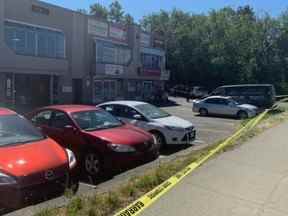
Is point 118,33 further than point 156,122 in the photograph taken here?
Yes

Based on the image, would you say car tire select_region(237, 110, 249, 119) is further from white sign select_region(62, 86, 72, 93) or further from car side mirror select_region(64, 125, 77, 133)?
car side mirror select_region(64, 125, 77, 133)

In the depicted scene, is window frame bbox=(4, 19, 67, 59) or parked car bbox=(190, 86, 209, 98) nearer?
window frame bbox=(4, 19, 67, 59)

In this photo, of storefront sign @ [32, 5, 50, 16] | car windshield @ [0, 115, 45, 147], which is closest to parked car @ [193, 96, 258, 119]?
storefront sign @ [32, 5, 50, 16]

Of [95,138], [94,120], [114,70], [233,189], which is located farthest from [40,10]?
[233,189]

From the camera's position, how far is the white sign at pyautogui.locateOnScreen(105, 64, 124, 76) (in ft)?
127

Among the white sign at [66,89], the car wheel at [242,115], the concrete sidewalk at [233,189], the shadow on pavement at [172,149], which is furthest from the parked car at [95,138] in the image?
the white sign at [66,89]

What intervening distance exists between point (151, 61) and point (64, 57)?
1695 centimetres

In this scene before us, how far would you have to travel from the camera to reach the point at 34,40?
30.2m

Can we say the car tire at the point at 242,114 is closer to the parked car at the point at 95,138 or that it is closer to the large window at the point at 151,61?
the parked car at the point at 95,138

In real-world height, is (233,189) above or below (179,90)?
below

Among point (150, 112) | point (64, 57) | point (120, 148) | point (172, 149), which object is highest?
point (64, 57)

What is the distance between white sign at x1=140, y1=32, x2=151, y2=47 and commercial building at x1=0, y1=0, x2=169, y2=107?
0.12 metres

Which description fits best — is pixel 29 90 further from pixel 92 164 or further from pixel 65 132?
pixel 92 164

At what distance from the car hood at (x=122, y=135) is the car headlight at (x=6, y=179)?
3533mm
